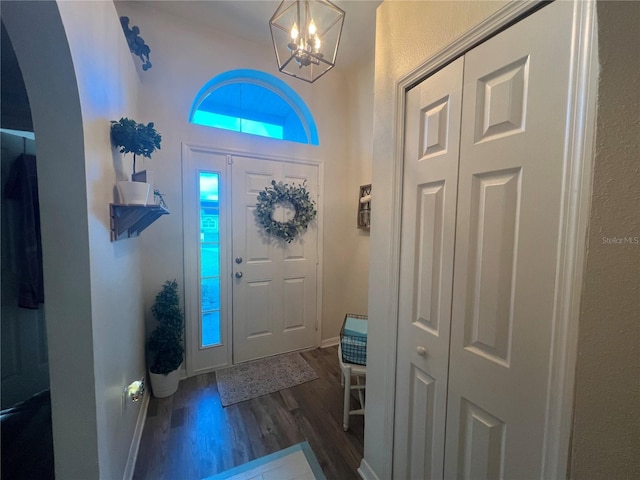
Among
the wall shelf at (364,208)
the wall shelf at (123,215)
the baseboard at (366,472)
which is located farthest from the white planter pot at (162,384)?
the wall shelf at (364,208)

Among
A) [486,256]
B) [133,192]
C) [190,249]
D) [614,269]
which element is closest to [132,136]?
[133,192]

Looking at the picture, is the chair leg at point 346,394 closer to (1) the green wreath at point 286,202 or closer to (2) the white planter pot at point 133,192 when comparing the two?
(1) the green wreath at point 286,202

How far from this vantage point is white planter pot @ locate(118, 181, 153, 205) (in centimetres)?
115

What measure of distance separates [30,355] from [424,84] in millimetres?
2628

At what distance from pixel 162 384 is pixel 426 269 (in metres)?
2.20

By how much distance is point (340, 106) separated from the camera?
282 cm

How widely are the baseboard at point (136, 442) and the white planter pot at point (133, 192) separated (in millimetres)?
1389

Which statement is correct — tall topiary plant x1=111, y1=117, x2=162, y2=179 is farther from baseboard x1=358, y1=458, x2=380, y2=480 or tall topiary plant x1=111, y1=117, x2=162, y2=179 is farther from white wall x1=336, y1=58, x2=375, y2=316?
baseboard x1=358, y1=458, x2=380, y2=480

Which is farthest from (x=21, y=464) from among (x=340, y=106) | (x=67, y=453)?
(x=340, y=106)

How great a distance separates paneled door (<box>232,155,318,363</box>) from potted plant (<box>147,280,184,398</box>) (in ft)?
1.78

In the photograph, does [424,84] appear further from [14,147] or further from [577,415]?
[14,147]

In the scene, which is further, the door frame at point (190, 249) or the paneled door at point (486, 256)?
the door frame at point (190, 249)

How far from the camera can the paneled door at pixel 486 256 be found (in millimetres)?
668

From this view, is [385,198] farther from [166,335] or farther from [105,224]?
[166,335]
